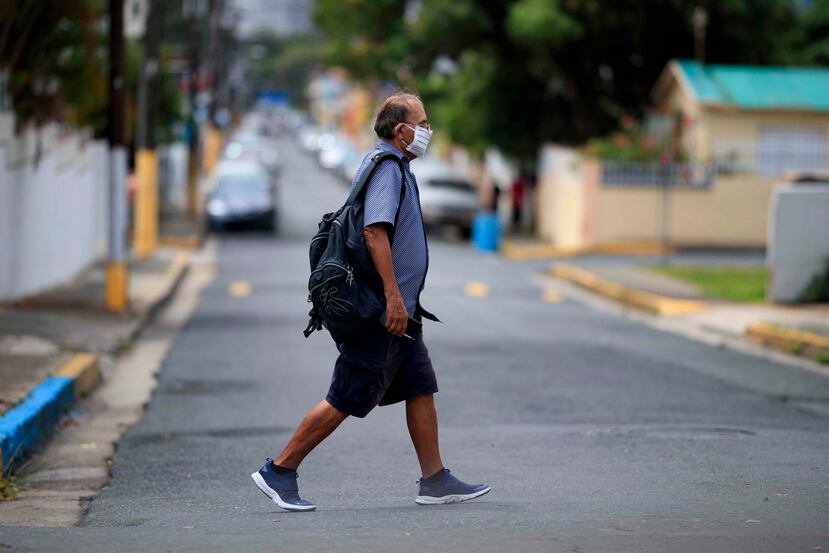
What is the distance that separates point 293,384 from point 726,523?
21.1ft

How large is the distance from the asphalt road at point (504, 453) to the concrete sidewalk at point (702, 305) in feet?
2.46

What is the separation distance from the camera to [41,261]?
19906 millimetres

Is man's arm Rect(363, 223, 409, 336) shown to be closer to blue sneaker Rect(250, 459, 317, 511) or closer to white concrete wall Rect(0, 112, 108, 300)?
blue sneaker Rect(250, 459, 317, 511)

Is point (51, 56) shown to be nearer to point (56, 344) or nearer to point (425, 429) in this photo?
point (56, 344)

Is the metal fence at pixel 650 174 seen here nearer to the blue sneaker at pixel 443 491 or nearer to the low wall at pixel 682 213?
the low wall at pixel 682 213

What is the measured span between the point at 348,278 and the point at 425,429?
0.88 meters

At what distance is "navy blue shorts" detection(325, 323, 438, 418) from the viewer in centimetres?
651

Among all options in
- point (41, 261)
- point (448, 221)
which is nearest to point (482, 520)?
point (41, 261)

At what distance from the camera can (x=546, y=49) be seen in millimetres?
34406

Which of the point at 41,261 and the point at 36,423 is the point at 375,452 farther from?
the point at 41,261

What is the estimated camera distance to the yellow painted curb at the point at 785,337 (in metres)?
14.5

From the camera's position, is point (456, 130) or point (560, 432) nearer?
point (560, 432)

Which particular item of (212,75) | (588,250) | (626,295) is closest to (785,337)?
(626,295)

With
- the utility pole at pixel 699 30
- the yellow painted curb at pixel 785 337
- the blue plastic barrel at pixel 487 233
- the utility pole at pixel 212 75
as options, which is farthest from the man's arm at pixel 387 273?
the utility pole at pixel 212 75
